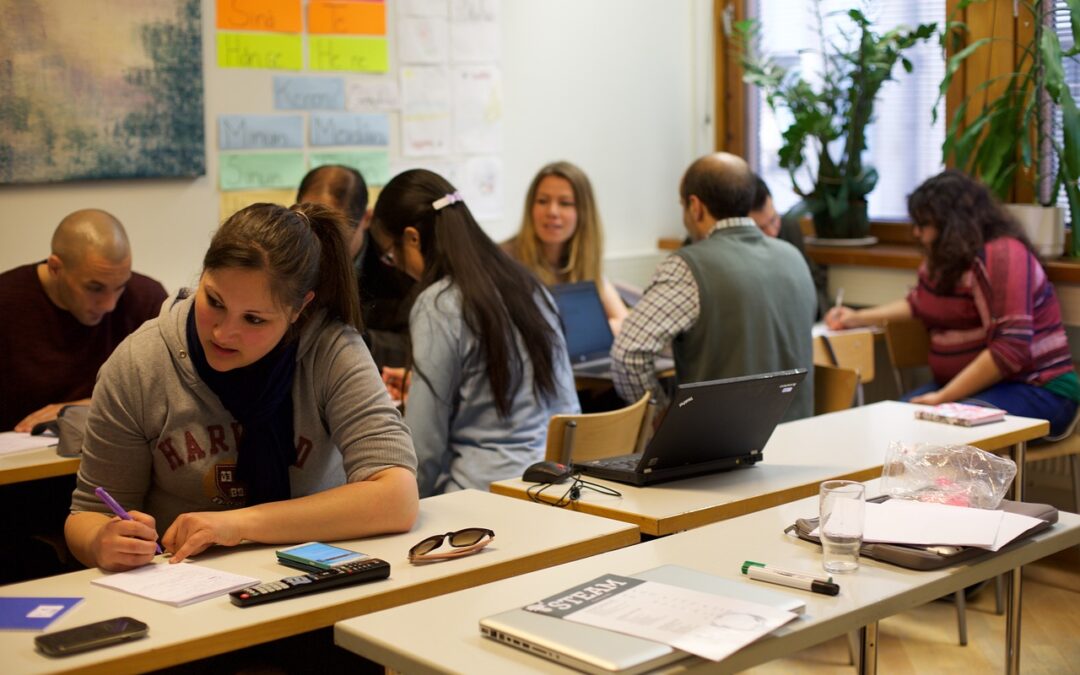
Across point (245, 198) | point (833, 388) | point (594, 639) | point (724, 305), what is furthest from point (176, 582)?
point (245, 198)

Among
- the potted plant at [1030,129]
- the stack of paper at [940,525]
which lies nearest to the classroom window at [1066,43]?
the potted plant at [1030,129]

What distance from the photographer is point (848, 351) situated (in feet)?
14.9

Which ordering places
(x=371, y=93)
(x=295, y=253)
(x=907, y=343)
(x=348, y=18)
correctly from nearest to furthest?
(x=295, y=253) < (x=907, y=343) < (x=348, y=18) < (x=371, y=93)

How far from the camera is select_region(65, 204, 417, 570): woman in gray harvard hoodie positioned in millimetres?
2162

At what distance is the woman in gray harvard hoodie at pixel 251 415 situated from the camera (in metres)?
2.16

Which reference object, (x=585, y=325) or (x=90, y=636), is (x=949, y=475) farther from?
(x=585, y=325)

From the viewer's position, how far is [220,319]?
7.13 feet

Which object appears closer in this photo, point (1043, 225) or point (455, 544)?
point (455, 544)

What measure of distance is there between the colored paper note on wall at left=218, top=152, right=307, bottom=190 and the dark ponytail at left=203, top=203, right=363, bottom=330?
245cm

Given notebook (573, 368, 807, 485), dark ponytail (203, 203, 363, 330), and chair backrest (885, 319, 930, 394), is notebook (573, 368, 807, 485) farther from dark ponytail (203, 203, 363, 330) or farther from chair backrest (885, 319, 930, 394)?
chair backrest (885, 319, 930, 394)

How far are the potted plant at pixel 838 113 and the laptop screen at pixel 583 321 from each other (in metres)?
1.43

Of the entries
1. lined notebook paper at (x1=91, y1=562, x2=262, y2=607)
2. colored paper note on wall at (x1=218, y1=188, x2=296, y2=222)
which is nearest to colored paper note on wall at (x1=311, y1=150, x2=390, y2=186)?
colored paper note on wall at (x1=218, y1=188, x2=296, y2=222)

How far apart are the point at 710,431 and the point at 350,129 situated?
2.88 m

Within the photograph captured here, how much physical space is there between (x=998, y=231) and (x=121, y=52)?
3169 mm
